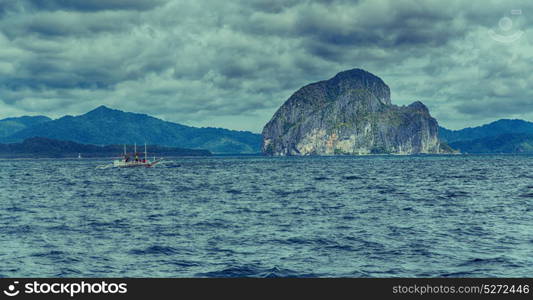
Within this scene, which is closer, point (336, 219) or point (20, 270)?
point (20, 270)

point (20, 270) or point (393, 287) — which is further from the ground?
point (393, 287)

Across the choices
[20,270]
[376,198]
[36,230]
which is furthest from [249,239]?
[376,198]

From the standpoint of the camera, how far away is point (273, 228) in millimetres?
40719

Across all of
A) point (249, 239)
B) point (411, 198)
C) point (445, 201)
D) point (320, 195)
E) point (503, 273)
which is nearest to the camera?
point (503, 273)

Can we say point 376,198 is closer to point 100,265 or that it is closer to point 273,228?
point 273,228

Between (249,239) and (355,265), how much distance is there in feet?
33.8

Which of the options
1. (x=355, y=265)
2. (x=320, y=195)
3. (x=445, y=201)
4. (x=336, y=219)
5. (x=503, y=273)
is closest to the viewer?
(x=503, y=273)

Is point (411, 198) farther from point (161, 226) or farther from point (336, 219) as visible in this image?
point (161, 226)

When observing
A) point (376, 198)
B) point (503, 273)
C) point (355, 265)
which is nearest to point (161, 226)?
point (355, 265)

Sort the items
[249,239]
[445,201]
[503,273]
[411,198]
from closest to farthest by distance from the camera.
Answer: [503,273] < [249,239] < [445,201] < [411,198]

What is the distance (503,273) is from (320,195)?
4572cm

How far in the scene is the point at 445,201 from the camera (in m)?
60.6

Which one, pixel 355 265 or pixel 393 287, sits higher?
pixel 393 287

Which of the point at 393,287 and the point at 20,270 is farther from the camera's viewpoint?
the point at 20,270
